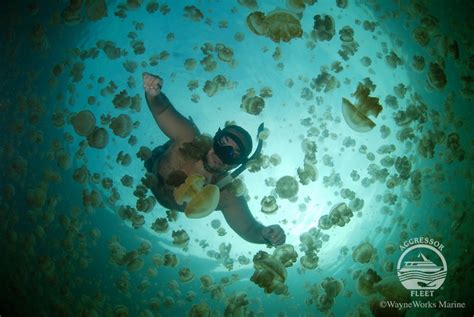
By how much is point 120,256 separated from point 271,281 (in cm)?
487

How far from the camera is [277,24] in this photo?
6109 millimetres

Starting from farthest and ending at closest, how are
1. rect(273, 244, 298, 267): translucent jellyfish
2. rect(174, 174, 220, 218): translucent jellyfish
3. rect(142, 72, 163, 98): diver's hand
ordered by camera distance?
1. rect(273, 244, 298, 267): translucent jellyfish
2. rect(174, 174, 220, 218): translucent jellyfish
3. rect(142, 72, 163, 98): diver's hand

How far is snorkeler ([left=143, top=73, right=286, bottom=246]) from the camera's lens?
18.7 ft

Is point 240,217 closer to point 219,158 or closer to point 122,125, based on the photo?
point 219,158

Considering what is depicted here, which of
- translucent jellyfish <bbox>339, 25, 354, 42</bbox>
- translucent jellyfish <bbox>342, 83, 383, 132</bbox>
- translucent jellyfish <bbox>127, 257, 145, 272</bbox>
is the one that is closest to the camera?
translucent jellyfish <bbox>342, 83, 383, 132</bbox>

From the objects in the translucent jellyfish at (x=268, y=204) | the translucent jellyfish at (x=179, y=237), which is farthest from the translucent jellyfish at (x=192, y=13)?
the translucent jellyfish at (x=179, y=237)

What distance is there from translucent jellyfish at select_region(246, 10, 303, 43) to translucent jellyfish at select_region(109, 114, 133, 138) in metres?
3.40

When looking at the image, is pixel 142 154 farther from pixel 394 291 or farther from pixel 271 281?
pixel 394 291

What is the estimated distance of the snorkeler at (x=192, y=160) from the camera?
224 inches

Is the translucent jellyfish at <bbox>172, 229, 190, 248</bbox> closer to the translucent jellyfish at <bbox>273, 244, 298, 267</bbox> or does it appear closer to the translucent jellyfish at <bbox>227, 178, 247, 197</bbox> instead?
the translucent jellyfish at <bbox>227, 178, 247, 197</bbox>

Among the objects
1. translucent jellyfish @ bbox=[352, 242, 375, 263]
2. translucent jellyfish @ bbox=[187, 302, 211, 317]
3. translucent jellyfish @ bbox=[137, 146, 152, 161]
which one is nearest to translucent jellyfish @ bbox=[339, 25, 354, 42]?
translucent jellyfish @ bbox=[137, 146, 152, 161]

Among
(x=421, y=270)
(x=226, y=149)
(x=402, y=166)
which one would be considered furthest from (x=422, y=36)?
(x=226, y=149)

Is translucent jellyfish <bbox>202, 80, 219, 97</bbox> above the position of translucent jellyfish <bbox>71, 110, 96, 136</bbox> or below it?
above

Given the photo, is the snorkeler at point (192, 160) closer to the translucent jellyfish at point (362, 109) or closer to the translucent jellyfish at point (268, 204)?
the translucent jellyfish at point (268, 204)
